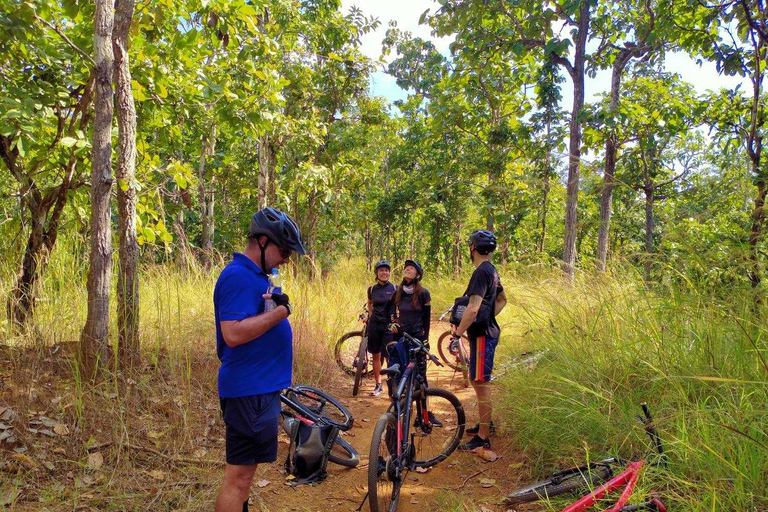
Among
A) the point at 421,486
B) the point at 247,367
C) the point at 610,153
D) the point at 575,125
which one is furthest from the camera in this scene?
the point at 610,153

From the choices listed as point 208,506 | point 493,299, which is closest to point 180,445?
point 208,506

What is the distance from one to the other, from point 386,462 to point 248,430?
1.38m

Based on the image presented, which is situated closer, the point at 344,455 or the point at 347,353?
the point at 344,455

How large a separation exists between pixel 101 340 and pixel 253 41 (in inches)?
147

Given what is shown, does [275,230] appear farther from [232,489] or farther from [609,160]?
[609,160]

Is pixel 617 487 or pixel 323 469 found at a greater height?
pixel 617 487

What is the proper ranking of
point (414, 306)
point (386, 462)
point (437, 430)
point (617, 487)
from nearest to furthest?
point (617, 487), point (386, 462), point (437, 430), point (414, 306)

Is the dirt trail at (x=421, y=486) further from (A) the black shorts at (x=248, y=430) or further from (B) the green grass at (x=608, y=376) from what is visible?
(A) the black shorts at (x=248, y=430)

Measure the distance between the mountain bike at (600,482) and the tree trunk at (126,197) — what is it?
11.0 ft

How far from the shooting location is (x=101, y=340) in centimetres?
390

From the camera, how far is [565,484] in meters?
2.95

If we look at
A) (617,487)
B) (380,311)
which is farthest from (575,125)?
(617,487)

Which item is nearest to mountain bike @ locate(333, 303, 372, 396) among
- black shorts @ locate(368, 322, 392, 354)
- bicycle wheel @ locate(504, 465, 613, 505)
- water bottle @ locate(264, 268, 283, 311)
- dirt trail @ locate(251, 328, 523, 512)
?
black shorts @ locate(368, 322, 392, 354)

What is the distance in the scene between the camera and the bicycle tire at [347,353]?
6848 mm
